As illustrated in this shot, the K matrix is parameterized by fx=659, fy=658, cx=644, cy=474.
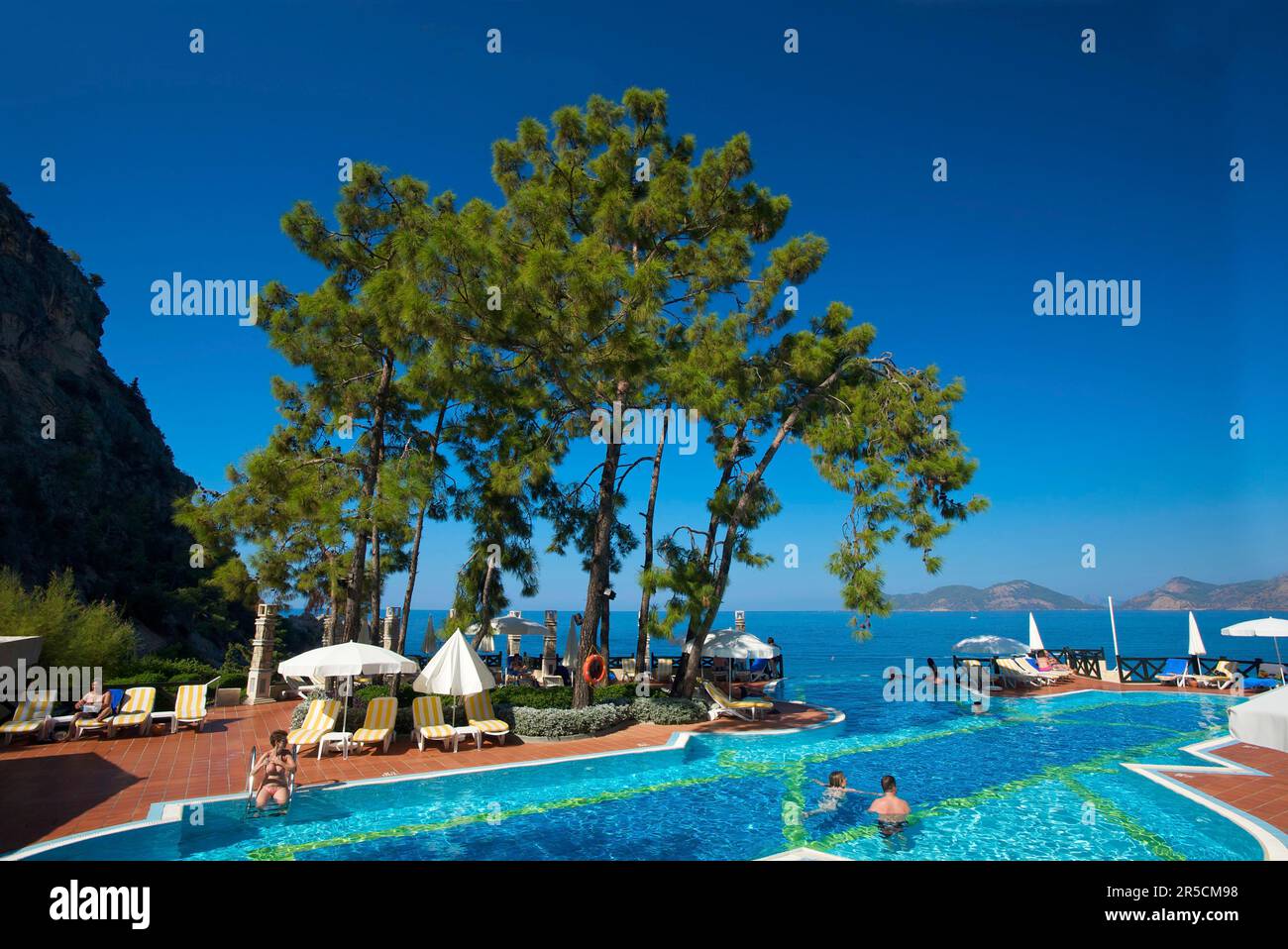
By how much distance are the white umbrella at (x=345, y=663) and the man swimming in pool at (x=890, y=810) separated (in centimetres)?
834

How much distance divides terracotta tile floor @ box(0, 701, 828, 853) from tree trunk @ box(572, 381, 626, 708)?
1.47 m

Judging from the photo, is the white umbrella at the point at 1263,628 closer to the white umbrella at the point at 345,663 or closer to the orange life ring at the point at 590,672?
the orange life ring at the point at 590,672

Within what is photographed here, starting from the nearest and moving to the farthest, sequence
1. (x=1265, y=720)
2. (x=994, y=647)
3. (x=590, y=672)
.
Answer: (x=1265, y=720), (x=590, y=672), (x=994, y=647)

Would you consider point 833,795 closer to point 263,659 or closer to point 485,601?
point 485,601

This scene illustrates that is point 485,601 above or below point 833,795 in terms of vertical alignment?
above

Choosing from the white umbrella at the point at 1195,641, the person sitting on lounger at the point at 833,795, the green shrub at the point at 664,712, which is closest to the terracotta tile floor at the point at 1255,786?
the person sitting on lounger at the point at 833,795

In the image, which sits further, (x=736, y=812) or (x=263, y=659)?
(x=263, y=659)

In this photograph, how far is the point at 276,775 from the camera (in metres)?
8.99

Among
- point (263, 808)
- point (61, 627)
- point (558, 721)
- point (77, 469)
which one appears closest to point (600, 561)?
point (558, 721)

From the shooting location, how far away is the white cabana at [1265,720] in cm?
577

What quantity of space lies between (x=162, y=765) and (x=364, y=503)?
240 inches

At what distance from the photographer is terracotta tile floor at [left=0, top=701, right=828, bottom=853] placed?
8406 mm

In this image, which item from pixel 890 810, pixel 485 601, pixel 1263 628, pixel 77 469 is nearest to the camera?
pixel 890 810
